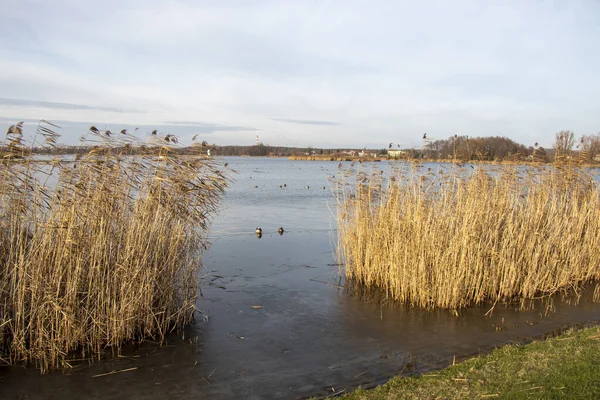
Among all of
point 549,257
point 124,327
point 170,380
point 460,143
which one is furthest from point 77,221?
point 549,257

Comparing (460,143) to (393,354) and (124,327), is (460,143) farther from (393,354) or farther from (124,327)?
(124,327)

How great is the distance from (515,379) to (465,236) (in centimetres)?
401

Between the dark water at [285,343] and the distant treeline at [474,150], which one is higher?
the distant treeline at [474,150]

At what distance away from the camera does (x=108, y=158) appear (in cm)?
811

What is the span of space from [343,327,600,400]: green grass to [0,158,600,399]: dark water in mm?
841

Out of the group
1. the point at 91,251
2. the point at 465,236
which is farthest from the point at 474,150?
the point at 91,251

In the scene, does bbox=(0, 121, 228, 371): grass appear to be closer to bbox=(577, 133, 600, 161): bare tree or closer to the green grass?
the green grass

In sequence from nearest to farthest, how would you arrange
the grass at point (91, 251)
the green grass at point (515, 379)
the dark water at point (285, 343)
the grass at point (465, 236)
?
the green grass at point (515, 379)
the dark water at point (285, 343)
the grass at point (91, 251)
the grass at point (465, 236)

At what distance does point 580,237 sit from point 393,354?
6967 mm

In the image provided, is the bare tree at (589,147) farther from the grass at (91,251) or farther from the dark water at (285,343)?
the grass at (91,251)

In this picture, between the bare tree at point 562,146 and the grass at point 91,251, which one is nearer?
the grass at point 91,251

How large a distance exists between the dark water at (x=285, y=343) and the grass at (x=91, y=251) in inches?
19.2

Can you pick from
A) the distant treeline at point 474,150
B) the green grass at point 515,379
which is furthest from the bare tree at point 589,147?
the green grass at point 515,379

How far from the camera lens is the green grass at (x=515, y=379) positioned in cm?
538
